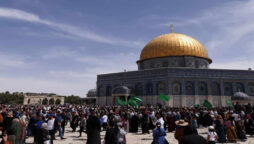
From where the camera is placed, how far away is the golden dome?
1523 inches

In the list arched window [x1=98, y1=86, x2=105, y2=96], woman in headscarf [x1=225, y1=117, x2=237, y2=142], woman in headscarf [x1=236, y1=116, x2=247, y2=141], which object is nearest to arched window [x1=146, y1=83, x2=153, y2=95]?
arched window [x1=98, y1=86, x2=105, y2=96]

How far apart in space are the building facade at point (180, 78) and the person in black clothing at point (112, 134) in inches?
1117

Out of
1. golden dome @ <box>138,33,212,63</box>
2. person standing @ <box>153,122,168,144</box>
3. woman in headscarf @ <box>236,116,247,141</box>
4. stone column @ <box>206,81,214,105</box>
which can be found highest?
golden dome @ <box>138,33,212,63</box>

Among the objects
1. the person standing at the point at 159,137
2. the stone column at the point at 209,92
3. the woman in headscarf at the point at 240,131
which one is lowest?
the woman in headscarf at the point at 240,131

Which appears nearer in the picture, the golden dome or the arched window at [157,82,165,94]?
the arched window at [157,82,165,94]

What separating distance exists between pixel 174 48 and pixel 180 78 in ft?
23.7

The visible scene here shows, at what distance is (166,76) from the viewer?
114 ft

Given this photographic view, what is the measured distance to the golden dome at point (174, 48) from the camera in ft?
127

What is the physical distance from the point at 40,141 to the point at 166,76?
29.9m

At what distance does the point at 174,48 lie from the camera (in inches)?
1531

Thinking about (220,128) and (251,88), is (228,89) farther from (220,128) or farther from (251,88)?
(220,128)

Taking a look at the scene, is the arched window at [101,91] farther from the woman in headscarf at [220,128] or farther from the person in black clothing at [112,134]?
the person in black clothing at [112,134]

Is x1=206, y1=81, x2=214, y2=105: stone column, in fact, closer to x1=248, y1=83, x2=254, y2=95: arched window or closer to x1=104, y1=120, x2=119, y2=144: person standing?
x1=248, y1=83, x2=254, y2=95: arched window

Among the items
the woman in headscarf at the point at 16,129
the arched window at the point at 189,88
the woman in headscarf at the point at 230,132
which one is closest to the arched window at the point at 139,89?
the arched window at the point at 189,88
